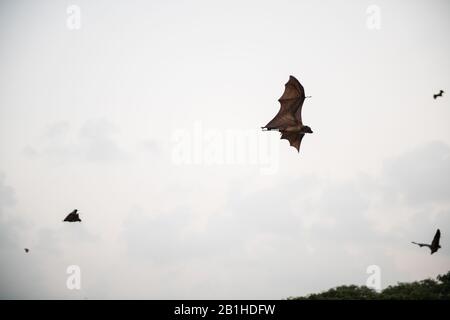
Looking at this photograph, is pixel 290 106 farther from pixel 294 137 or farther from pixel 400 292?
pixel 400 292

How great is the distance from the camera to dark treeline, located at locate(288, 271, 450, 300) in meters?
32.9

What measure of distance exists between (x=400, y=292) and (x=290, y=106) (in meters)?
24.0

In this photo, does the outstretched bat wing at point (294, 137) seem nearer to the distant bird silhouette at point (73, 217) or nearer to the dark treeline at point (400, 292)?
the distant bird silhouette at point (73, 217)

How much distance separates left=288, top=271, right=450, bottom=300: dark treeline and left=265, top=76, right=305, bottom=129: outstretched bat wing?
21134mm

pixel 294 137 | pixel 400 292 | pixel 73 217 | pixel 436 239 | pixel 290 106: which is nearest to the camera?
pixel 290 106

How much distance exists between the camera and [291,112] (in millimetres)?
19203

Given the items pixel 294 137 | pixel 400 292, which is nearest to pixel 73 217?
pixel 294 137

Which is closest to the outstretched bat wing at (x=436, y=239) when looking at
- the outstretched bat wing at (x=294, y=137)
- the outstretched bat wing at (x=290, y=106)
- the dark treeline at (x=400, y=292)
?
the outstretched bat wing at (x=294, y=137)

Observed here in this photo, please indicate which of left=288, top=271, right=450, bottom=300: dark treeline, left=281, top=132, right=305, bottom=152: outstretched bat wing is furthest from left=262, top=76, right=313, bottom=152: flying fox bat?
left=288, top=271, right=450, bottom=300: dark treeline
